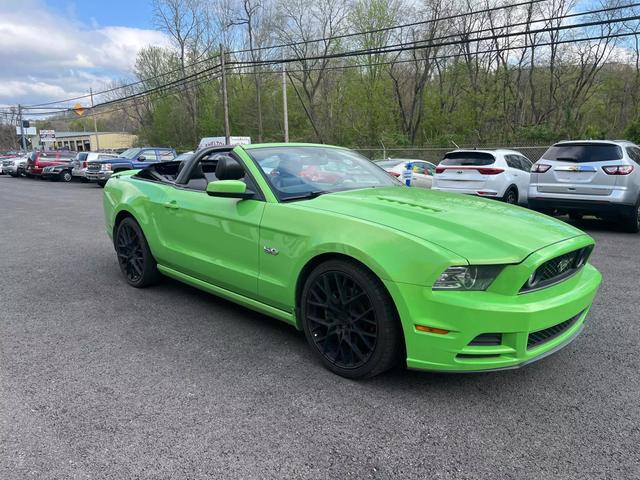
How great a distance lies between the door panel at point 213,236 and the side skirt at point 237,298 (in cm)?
5

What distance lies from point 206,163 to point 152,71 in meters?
50.1

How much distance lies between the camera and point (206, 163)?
5410mm

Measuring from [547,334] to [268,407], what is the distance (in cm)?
169

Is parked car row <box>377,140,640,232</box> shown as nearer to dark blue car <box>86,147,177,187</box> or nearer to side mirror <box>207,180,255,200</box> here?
side mirror <box>207,180,255,200</box>

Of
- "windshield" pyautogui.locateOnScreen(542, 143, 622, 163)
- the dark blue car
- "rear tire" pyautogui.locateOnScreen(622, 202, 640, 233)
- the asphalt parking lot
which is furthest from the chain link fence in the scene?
the asphalt parking lot

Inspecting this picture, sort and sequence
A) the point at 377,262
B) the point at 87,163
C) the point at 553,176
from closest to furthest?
1. the point at 377,262
2. the point at 553,176
3. the point at 87,163

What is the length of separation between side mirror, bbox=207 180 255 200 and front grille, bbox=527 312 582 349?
2.17 meters

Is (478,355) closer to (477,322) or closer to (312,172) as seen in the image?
(477,322)

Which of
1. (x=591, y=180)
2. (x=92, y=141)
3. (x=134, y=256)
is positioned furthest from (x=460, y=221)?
(x=92, y=141)

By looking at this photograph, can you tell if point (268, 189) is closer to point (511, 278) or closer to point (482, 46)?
point (511, 278)

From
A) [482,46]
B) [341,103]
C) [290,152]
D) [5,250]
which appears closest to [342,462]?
[290,152]

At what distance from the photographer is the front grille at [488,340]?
2.64 m

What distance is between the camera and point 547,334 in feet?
9.27

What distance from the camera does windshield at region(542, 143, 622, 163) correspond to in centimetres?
818
